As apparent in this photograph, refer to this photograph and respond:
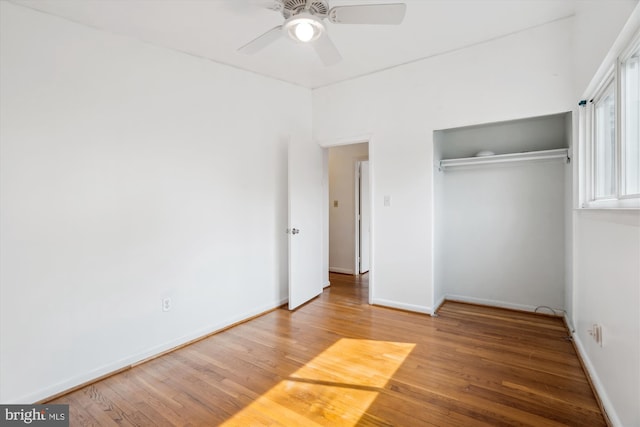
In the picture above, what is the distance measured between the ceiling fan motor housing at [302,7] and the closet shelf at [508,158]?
7.63 feet

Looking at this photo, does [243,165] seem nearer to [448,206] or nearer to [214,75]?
[214,75]

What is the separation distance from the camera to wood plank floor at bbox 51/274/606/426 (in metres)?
1.80

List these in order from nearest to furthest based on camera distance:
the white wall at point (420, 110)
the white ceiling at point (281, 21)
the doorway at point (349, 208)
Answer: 1. the white ceiling at point (281, 21)
2. the white wall at point (420, 110)
3. the doorway at point (349, 208)

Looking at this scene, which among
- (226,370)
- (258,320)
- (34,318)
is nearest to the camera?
(34,318)

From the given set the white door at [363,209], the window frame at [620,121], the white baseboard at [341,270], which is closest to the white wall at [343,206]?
the white baseboard at [341,270]

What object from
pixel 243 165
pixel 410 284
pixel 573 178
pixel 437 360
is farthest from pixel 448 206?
pixel 243 165

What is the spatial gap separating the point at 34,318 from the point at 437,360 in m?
2.86

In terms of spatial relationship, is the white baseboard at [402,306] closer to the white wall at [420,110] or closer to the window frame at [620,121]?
the white wall at [420,110]

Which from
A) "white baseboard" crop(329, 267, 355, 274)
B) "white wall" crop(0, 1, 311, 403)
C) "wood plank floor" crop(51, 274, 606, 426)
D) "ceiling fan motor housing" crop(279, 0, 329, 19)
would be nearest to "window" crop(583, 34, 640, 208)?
"wood plank floor" crop(51, 274, 606, 426)

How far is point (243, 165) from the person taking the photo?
11.0 ft

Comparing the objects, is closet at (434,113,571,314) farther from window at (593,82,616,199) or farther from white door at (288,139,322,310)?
white door at (288,139,322,310)

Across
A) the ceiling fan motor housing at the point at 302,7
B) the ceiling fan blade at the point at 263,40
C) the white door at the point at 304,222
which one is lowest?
the white door at the point at 304,222

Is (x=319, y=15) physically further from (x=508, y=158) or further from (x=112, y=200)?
(x=508, y=158)

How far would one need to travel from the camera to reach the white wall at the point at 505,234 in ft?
10.6
